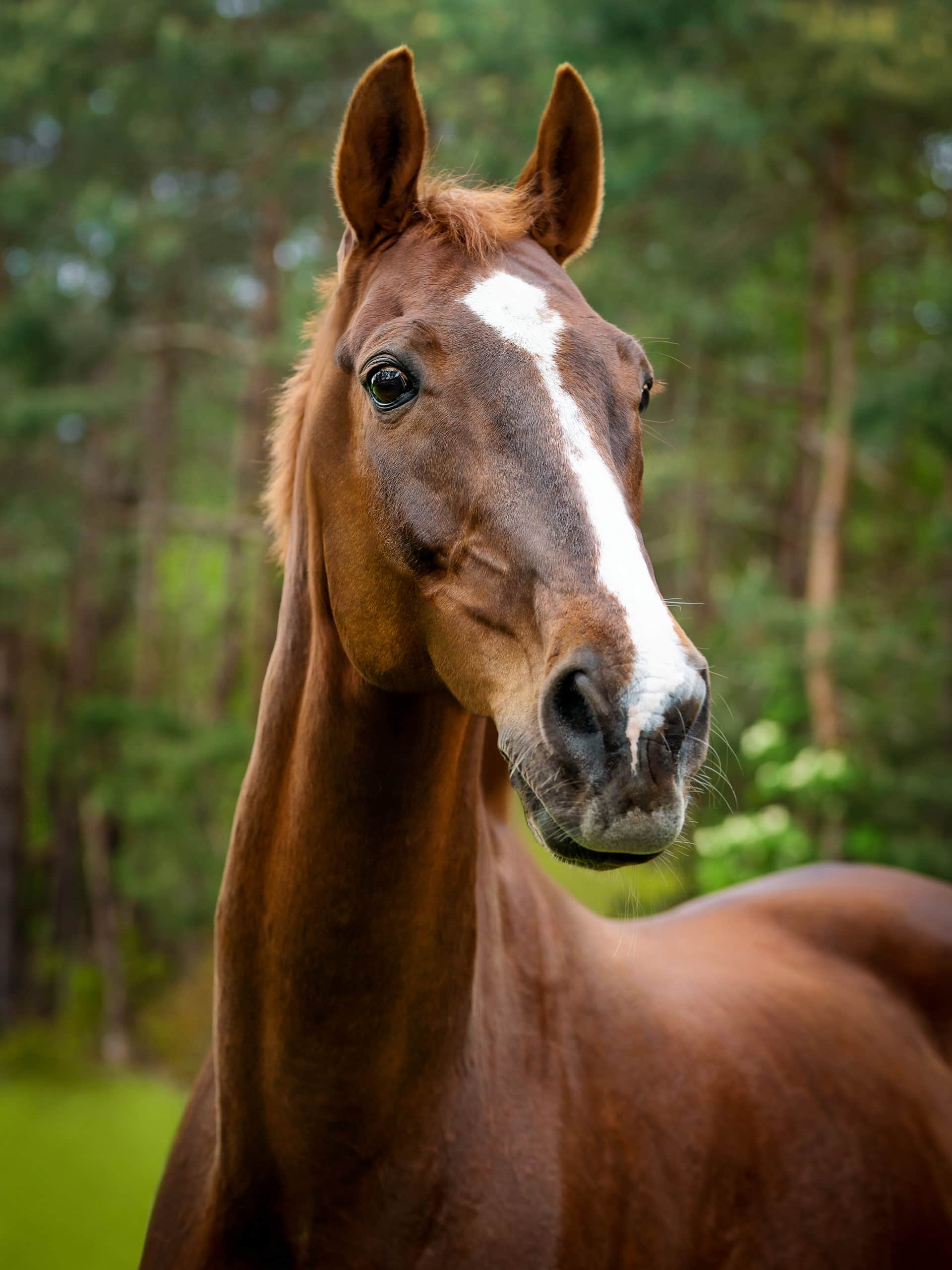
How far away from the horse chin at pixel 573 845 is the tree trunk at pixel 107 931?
13475mm

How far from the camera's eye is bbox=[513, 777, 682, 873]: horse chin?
4.82 ft

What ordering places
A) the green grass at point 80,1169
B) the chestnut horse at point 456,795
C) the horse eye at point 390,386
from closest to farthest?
the chestnut horse at point 456,795 < the horse eye at point 390,386 < the green grass at point 80,1169

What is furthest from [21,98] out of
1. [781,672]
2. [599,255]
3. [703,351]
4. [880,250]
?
[781,672]

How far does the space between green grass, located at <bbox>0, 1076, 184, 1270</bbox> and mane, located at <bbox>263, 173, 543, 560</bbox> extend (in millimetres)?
7139

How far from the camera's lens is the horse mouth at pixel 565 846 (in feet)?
4.96

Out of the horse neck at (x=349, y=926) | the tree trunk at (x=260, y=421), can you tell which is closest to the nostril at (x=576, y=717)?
the horse neck at (x=349, y=926)

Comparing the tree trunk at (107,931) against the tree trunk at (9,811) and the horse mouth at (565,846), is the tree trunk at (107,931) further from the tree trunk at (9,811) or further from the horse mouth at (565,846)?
the horse mouth at (565,846)

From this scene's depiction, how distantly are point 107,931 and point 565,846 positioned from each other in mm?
15505

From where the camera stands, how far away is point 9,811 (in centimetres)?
1498

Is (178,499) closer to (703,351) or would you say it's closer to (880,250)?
(703,351)

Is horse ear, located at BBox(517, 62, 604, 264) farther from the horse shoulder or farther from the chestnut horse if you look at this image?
the horse shoulder

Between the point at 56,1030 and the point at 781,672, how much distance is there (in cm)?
1180

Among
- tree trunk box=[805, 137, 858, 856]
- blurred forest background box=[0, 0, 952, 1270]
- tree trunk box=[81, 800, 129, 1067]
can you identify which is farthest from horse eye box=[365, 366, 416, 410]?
tree trunk box=[81, 800, 129, 1067]

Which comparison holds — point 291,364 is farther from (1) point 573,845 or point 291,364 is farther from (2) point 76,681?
(2) point 76,681
